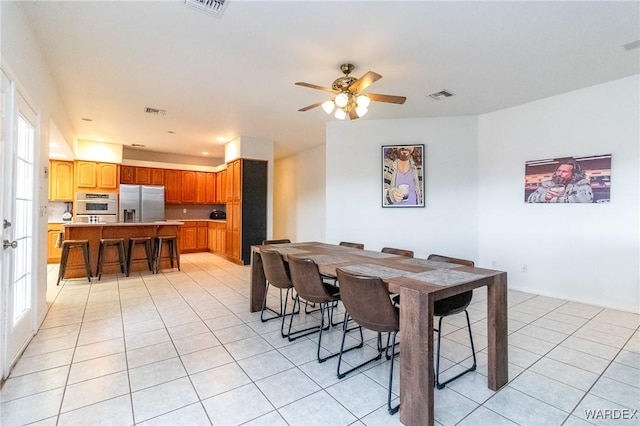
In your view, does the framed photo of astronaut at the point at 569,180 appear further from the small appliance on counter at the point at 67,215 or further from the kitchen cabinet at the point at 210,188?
the small appliance on counter at the point at 67,215

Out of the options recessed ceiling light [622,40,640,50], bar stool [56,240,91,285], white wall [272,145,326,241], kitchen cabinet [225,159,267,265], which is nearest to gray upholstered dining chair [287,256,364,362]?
recessed ceiling light [622,40,640,50]

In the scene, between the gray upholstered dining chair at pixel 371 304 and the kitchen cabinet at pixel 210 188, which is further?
the kitchen cabinet at pixel 210 188

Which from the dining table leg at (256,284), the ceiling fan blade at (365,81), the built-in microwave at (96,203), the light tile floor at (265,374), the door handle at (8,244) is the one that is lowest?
the light tile floor at (265,374)

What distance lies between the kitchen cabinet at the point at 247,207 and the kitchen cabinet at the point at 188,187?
225 cm

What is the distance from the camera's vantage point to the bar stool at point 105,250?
A: 486 centimetres

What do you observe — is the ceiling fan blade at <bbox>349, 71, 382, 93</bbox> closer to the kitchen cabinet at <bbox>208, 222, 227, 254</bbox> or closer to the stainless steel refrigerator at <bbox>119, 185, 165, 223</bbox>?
the kitchen cabinet at <bbox>208, 222, 227, 254</bbox>

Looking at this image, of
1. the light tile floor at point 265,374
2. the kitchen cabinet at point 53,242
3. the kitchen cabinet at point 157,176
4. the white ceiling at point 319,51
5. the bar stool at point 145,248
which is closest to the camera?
the light tile floor at point 265,374

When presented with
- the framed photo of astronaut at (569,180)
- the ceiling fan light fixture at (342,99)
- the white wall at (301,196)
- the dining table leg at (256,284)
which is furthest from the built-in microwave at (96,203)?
the framed photo of astronaut at (569,180)

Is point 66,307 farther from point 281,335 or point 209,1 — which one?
point 209,1

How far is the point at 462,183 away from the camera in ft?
15.6

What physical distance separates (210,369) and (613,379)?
9.35 feet

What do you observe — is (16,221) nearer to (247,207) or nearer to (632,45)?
(247,207)

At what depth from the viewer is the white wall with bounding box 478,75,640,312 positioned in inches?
134

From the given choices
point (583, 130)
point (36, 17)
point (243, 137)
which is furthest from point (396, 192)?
point (36, 17)
